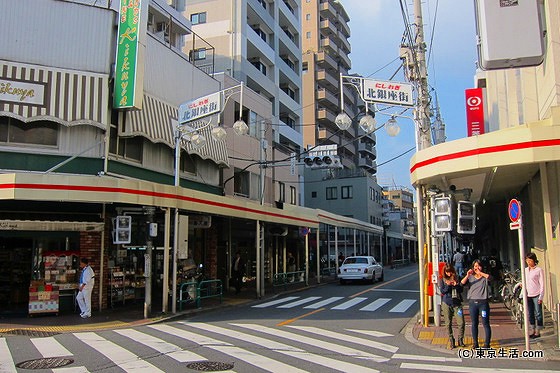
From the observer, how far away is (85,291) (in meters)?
14.2

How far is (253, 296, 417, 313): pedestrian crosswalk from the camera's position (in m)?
16.8

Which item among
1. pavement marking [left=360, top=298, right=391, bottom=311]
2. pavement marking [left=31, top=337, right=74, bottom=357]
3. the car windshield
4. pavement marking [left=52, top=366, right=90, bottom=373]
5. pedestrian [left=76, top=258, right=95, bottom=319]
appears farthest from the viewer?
the car windshield

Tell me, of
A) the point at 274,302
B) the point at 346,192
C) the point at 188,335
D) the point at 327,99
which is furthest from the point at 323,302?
the point at 327,99

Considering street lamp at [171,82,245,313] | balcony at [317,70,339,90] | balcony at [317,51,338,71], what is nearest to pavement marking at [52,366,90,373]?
street lamp at [171,82,245,313]

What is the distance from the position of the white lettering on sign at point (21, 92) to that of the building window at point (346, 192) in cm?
4698

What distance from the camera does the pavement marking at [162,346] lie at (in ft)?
29.1

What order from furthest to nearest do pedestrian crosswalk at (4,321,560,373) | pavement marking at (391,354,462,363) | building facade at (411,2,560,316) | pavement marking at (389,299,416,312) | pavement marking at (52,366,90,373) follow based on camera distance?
pavement marking at (389,299,416,312)
building facade at (411,2,560,316)
pavement marking at (391,354,462,363)
pedestrian crosswalk at (4,321,560,373)
pavement marking at (52,366,90,373)

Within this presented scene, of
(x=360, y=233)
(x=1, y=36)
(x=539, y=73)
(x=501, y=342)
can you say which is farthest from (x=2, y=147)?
(x=360, y=233)

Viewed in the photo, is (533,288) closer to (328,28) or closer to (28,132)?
(28,132)

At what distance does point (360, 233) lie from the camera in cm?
4147

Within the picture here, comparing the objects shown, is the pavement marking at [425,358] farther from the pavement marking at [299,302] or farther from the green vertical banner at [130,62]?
the green vertical banner at [130,62]

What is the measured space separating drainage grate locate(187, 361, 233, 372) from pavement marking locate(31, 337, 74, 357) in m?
2.52

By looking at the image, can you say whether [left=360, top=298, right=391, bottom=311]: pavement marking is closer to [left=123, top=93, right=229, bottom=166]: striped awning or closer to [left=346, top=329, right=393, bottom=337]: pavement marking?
[left=346, top=329, right=393, bottom=337]: pavement marking

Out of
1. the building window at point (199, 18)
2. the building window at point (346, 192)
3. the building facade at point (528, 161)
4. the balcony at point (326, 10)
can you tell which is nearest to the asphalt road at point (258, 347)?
the building facade at point (528, 161)
